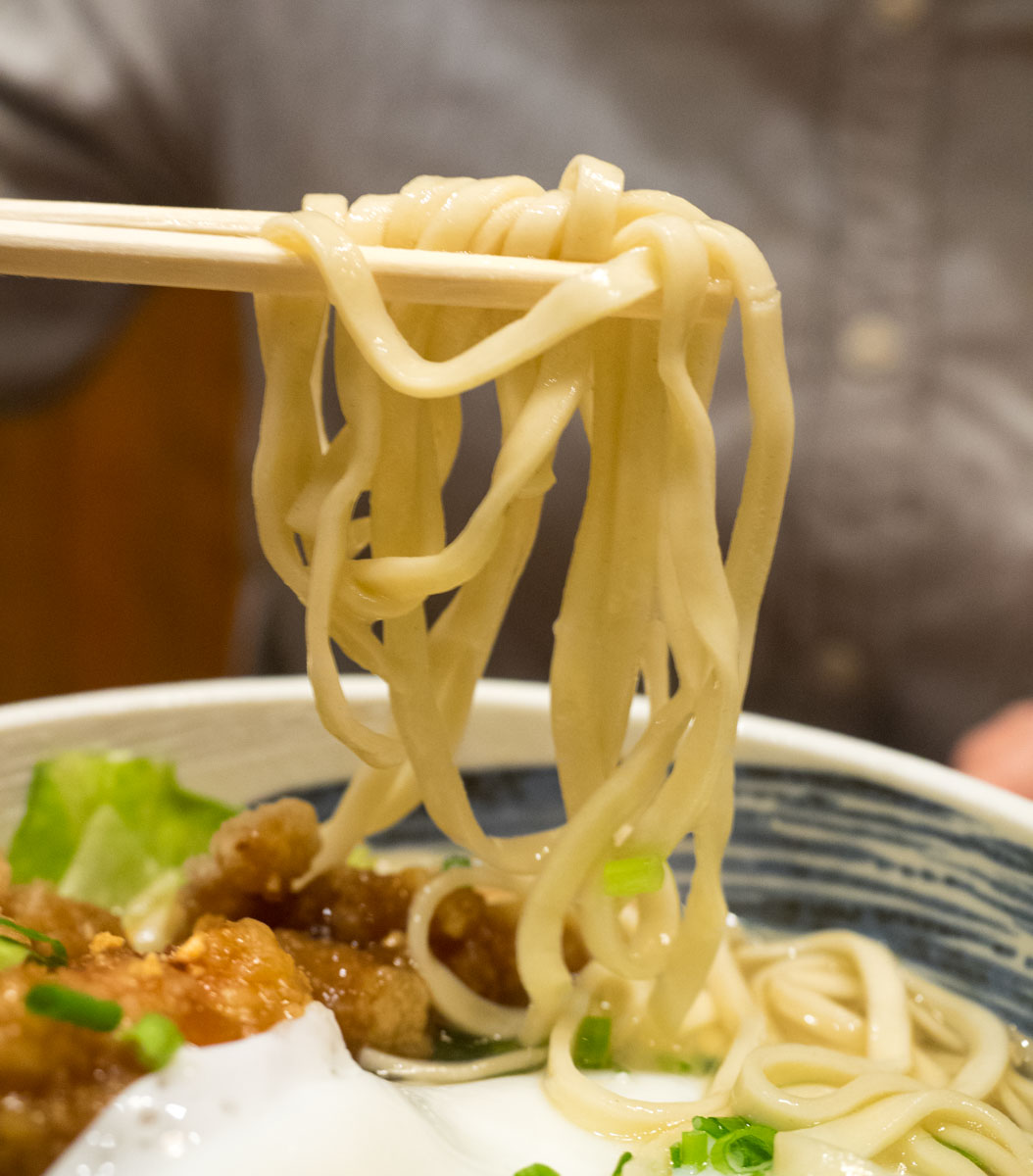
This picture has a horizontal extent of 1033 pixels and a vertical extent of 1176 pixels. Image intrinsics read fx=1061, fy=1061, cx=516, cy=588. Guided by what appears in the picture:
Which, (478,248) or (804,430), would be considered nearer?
(478,248)

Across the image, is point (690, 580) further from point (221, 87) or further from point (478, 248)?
point (221, 87)

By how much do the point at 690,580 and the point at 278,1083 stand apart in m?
0.59

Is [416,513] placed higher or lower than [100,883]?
higher

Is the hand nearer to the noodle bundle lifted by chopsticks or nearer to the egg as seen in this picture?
the noodle bundle lifted by chopsticks

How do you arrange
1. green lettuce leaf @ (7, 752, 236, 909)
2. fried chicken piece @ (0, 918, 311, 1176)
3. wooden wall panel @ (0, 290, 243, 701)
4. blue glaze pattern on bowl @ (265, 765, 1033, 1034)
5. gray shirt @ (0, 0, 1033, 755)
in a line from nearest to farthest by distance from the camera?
fried chicken piece @ (0, 918, 311, 1176)
blue glaze pattern on bowl @ (265, 765, 1033, 1034)
green lettuce leaf @ (7, 752, 236, 909)
gray shirt @ (0, 0, 1033, 755)
wooden wall panel @ (0, 290, 243, 701)

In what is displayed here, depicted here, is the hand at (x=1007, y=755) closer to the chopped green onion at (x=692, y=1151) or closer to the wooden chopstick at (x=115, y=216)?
the chopped green onion at (x=692, y=1151)

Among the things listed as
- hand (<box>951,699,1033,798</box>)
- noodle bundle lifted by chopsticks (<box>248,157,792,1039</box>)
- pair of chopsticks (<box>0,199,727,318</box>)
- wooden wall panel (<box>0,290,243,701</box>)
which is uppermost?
pair of chopsticks (<box>0,199,727,318</box>)

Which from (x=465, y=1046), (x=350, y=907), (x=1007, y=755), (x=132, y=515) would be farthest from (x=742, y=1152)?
(x=132, y=515)

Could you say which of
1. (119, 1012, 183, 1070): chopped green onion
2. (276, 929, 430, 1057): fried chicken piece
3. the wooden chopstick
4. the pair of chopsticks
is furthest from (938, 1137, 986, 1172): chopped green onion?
the wooden chopstick

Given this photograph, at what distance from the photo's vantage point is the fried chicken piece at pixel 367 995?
→ 1.12 metres

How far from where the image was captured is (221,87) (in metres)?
2.31

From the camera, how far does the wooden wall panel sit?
3672mm

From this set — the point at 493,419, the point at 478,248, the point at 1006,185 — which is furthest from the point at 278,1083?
the point at 1006,185

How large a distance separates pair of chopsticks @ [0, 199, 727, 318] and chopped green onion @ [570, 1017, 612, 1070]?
78 cm
